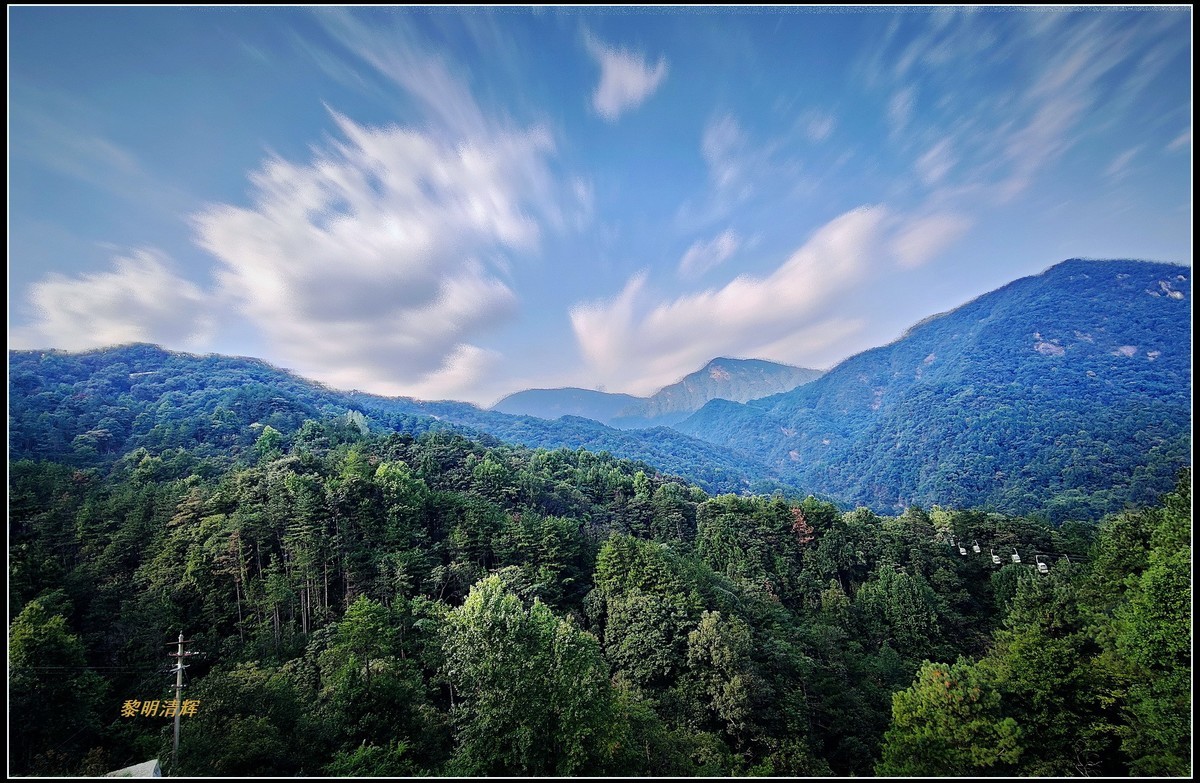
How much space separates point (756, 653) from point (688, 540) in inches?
1053

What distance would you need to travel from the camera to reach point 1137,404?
536 ft

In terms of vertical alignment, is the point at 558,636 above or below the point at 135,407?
below

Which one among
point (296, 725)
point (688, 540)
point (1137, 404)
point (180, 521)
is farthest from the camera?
point (1137, 404)

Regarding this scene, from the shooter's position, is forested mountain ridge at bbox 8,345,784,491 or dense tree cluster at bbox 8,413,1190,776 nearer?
dense tree cluster at bbox 8,413,1190,776

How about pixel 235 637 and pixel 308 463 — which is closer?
pixel 235 637

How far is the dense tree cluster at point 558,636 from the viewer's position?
16156 millimetres

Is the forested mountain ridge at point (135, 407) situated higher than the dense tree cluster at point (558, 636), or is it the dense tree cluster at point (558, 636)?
the forested mountain ridge at point (135, 407)

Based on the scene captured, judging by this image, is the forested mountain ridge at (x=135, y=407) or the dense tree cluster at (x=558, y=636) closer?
the dense tree cluster at (x=558, y=636)

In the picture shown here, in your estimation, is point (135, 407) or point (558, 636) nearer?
point (558, 636)

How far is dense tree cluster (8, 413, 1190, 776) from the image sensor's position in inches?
636

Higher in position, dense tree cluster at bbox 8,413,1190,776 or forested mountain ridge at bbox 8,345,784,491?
forested mountain ridge at bbox 8,345,784,491

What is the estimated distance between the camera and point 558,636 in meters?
18.0

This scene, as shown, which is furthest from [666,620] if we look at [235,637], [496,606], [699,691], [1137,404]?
[1137,404]

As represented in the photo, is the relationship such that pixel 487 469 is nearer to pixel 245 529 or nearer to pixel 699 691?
pixel 245 529
